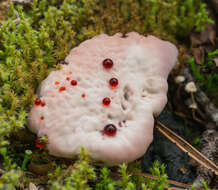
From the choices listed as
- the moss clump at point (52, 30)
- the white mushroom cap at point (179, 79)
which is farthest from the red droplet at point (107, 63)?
the white mushroom cap at point (179, 79)

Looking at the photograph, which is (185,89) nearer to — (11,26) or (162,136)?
(162,136)

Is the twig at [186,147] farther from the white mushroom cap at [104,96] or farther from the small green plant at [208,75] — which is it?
the small green plant at [208,75]

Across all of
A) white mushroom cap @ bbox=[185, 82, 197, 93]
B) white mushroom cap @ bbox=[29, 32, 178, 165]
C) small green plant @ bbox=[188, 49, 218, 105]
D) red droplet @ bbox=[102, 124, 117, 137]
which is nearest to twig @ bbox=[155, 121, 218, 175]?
white mushroom cap @ bbox=[29, 32, 178, 165]

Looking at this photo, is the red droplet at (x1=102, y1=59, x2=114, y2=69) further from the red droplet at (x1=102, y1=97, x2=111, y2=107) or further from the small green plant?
the small green plant

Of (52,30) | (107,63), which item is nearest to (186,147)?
(107,63)

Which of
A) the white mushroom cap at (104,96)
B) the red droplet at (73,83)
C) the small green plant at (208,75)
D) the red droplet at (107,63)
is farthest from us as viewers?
the small green plant at (208,75)

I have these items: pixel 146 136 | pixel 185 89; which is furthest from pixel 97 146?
pixel 185 89
